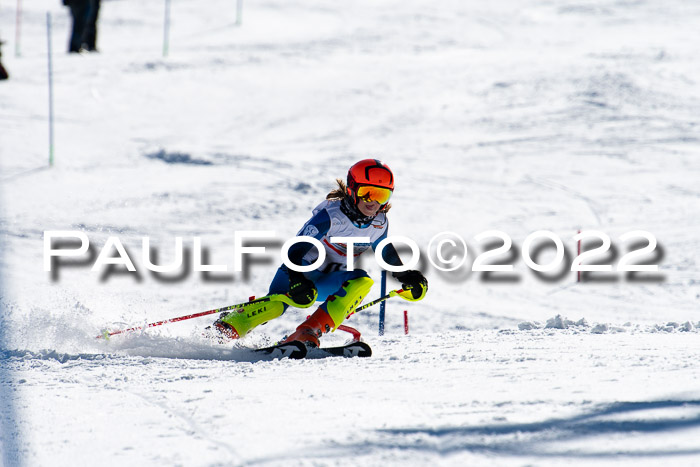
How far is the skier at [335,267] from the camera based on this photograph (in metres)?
4.88

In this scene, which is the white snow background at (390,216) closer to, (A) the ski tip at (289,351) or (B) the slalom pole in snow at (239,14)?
(A) the ski tip at (289,351)

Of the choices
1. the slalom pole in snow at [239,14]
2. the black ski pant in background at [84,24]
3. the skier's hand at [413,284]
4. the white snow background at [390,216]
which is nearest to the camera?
the white snow background at [390,216]

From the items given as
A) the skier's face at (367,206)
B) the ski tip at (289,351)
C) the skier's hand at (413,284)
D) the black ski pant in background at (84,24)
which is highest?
the black ski pant in background at (84,24)

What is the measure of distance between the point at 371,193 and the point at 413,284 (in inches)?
29.6

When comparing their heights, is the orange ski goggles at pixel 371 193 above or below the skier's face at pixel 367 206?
above

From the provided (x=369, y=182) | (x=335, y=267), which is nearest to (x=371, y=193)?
(x=369, y=182)

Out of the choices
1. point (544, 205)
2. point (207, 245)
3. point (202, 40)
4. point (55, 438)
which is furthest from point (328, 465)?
point (202, 40)

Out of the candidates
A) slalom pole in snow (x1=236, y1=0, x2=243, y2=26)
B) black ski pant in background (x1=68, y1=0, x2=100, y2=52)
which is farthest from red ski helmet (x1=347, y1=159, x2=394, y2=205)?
slalom pole in snow (x1=236, y1=0, x2=243, y2=26)

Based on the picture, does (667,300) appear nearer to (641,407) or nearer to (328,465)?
(641,407)

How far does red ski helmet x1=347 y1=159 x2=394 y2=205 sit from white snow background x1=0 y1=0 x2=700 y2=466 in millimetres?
954

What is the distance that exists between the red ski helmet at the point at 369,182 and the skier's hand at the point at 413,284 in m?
0.62

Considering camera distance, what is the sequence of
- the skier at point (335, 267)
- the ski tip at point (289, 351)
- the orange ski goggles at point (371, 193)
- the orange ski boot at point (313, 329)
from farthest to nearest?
the orange ski goggles at point (371, 193) < the skier at point (335, 267) < the orange ski boot at point (313, 329) < the ski tip at point (289, 351)

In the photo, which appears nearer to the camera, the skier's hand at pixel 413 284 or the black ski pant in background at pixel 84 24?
the skier's hand at pixel 413 284

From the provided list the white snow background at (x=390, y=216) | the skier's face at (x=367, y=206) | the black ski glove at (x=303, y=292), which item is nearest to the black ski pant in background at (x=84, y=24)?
the white snow background at (x=390, y=216)
